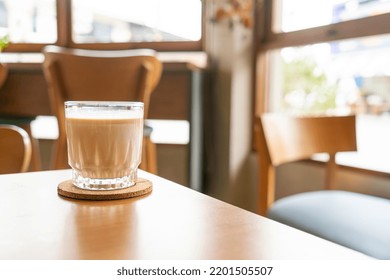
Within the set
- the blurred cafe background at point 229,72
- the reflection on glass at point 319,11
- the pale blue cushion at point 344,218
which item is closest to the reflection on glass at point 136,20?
the blurred cafe background at point 229,72

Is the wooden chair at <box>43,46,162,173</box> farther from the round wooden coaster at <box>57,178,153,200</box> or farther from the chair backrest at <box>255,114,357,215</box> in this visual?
the round wooden coaster at <box>57,178,153,200</box>

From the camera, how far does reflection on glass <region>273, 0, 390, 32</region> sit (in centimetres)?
162

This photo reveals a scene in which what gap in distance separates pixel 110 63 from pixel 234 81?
2.70ft

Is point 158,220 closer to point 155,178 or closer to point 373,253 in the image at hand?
point 155,178

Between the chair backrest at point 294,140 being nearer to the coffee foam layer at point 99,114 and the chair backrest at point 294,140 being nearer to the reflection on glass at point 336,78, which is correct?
the reflection on glass at point 336,78

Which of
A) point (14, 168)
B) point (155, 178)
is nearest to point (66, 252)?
point (155, 178)

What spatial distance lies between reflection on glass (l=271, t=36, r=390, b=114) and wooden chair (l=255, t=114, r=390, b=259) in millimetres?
361

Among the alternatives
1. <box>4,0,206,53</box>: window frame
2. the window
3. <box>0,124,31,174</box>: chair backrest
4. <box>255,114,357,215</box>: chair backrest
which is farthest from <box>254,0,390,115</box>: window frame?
<box>0,124,31,174</box>: chair backrest

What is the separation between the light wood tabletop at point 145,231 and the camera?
0.95ft

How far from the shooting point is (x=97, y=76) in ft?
5.45

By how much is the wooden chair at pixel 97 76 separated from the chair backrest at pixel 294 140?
598 millimetres

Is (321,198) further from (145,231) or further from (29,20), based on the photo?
(29,20)

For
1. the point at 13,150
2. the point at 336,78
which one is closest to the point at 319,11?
the point at 336,78

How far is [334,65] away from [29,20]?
Answer: 2040 millimetres
